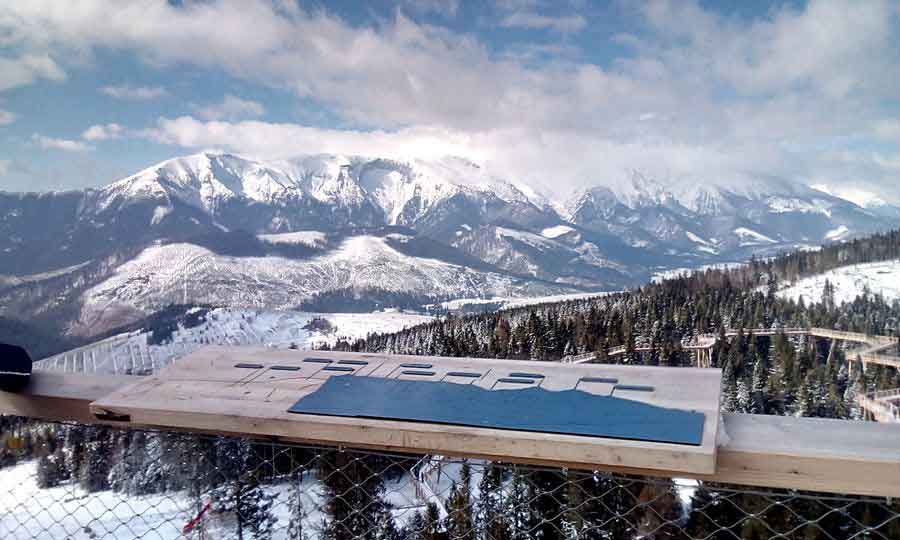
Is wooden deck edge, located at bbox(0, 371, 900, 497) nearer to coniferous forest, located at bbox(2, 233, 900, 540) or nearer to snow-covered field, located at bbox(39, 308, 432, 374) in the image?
coniferous forest, located at bbox(2, 233, 900, 540)

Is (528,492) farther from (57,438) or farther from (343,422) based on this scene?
(57,438)

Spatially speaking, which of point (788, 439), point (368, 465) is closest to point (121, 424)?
point (368, 465)

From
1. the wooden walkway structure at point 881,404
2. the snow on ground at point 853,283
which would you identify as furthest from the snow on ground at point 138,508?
the snow on ground at point 853,283

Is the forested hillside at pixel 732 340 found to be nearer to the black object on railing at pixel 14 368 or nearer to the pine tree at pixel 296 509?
the pine tree at pixel 296 509

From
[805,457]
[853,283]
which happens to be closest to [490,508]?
[805,457]

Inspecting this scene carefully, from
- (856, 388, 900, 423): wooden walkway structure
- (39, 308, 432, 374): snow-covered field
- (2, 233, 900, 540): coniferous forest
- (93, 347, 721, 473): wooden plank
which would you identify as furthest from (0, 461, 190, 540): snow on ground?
(39, 308, 432, 374): snow-covered field
